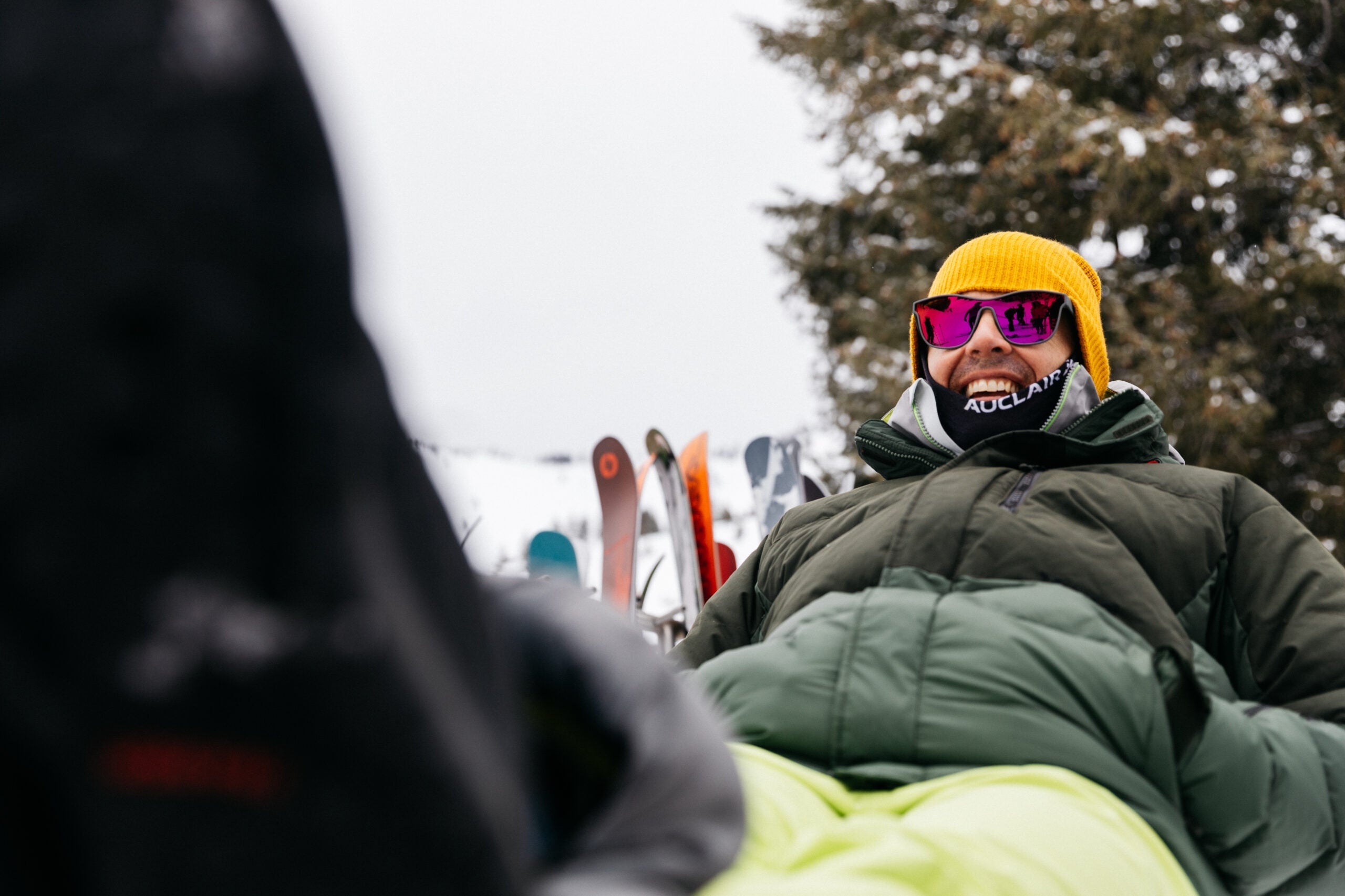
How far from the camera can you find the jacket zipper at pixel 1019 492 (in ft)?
5.77

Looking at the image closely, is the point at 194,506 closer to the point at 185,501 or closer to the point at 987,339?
the point at 185,501

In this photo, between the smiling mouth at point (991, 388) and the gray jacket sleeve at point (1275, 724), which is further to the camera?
the smiling mouth at point (991, 388)

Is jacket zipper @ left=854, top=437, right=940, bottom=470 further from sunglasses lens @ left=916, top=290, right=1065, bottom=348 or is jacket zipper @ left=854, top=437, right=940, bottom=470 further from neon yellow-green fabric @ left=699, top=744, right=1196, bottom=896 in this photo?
neon yellow-green fabric @ left=699, top=744, right=1196, bottom=896

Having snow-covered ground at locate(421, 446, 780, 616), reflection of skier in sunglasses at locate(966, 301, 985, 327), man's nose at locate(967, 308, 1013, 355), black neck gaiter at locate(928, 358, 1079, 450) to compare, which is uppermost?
reflection of skier in sunglasses at locate(966, 301, 985, 327)

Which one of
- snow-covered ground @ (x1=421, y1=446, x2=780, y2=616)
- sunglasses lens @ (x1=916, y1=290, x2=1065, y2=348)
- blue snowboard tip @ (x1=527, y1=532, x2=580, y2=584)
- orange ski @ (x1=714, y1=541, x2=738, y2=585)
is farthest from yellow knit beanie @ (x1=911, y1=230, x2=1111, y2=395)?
orange ski @ (x1=714, y1=541, x2=738, y2=585)

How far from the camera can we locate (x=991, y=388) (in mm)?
2338

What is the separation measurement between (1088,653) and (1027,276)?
4.44 feet

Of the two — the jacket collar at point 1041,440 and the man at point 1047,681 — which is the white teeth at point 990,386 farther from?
the man at point 1047,681

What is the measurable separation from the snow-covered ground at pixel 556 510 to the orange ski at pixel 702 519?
21 centimetres

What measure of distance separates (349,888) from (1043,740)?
1015mm

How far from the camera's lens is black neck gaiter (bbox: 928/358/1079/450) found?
7.13 feet

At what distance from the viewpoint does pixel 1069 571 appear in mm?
1556

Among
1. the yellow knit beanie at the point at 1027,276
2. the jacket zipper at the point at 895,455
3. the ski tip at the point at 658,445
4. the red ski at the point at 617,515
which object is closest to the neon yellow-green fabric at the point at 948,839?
the jacket zipper at the point at 895,455

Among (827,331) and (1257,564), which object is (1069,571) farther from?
(827,331)
